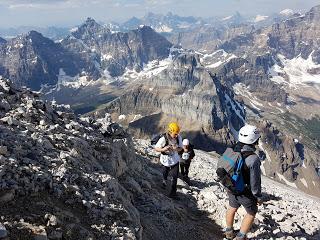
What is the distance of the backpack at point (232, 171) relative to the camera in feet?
40.3

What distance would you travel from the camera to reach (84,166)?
14805 millimetres

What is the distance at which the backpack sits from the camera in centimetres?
1229

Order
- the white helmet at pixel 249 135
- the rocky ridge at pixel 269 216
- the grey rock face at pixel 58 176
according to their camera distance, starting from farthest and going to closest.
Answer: the rocky ridge at pixel 269 216 → the white helmet at pixel 249 135 → the grey rock face at pixel 58 176

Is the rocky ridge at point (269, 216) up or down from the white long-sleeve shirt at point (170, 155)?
down

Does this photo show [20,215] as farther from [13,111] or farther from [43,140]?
[13,111]

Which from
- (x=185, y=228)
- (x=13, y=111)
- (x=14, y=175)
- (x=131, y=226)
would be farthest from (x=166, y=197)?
(x=14, y=175)

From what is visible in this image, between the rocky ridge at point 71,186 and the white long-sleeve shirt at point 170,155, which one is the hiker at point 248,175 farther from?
the white long-sleeve shirt at point 170,155

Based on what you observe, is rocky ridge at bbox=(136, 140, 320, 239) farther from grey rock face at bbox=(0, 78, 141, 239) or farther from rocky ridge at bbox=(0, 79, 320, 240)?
grey rock face at bbox=(0, 78, 141, 239)

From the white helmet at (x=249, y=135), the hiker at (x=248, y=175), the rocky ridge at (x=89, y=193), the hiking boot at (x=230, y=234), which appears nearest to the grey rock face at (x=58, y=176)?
the rocky ridge at (x=89, y=193)

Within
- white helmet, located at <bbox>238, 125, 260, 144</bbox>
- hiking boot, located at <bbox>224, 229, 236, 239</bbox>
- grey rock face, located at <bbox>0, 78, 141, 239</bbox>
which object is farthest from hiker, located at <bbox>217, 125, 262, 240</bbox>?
grey rock face, located at <bbox>0, 78, 141, 239</bbox>

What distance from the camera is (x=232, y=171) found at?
12359mm

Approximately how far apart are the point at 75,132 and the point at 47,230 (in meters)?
8.51

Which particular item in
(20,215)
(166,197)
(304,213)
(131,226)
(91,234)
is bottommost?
(304,213)

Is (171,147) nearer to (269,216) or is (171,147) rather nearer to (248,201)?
(269,216)
